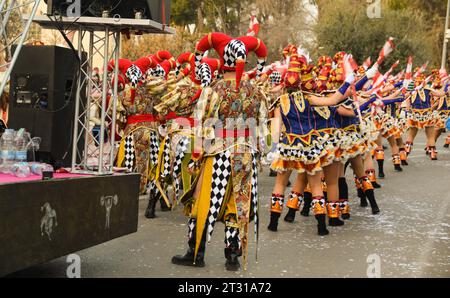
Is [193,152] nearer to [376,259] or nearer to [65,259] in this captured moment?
[65,259]

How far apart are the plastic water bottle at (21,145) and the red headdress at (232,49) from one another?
6.07 ft

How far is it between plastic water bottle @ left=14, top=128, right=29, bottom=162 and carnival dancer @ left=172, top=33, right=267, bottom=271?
1479 mm

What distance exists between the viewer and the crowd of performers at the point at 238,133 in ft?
22.1

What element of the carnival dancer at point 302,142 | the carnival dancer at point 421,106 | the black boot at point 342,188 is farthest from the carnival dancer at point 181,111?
the carnival dancer at point 421,106

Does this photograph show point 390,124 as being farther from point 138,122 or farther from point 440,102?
point 138,122

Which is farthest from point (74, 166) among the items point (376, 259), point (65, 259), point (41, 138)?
point (376, 259)

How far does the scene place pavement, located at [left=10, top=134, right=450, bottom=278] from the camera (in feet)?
22.2

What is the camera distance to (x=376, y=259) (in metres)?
7.40

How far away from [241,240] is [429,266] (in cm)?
185

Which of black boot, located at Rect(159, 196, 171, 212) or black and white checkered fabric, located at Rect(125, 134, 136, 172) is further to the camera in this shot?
black boot, located at Rect(159, 196, 171, 212)

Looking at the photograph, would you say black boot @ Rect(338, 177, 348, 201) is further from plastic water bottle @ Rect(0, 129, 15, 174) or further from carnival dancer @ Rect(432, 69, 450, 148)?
carnival dancer @ Rect(432, 69, 450, 148)

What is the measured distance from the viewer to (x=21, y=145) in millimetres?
6137

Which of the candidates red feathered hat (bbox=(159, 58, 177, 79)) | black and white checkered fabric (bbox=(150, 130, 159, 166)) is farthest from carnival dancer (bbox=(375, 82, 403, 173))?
black and white checkered fabric (bbox=(150, 130, 159, 166))

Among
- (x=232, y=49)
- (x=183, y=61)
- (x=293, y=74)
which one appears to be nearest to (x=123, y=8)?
(x=232, y=49)
